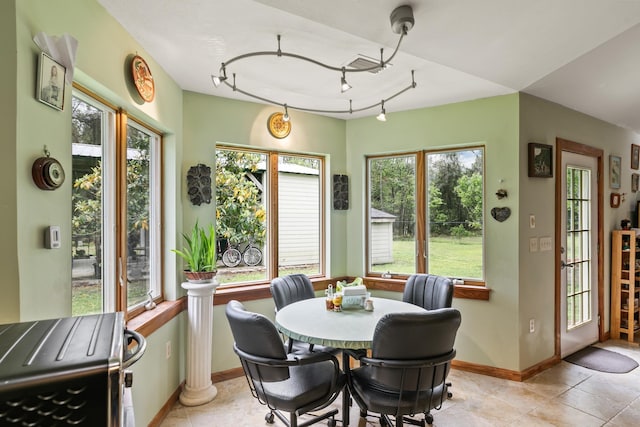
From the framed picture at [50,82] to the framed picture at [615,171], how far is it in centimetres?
506

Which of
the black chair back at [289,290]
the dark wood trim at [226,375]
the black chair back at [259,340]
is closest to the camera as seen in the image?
the black chair back at [259,340]

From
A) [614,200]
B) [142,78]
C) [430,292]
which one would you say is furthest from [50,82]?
[614,200]

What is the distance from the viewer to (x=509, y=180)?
305 cm

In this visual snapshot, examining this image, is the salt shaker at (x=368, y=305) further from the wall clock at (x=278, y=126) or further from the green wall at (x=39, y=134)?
the wall clock at (x=278, y=126)

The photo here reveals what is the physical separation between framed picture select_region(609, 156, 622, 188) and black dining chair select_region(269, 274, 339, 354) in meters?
3.71

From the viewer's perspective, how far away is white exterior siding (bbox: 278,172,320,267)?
3500 mm

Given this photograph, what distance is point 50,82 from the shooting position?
1353mm

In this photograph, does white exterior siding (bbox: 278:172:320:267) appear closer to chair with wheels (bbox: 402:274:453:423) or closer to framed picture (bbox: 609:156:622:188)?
chair with wheels (bbox: 402:274:453:423)

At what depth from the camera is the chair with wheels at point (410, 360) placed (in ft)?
5.46

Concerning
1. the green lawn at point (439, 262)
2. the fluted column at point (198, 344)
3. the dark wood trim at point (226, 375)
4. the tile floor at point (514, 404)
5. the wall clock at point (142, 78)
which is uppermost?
the wall clock at point (142, 78)

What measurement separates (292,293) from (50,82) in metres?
2.05

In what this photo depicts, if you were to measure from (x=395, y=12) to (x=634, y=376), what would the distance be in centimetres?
365

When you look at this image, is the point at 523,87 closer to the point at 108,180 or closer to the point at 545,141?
the point at 545,141

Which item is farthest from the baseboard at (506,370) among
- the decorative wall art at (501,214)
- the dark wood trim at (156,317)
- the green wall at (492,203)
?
the dark wood trim at (156,317)
